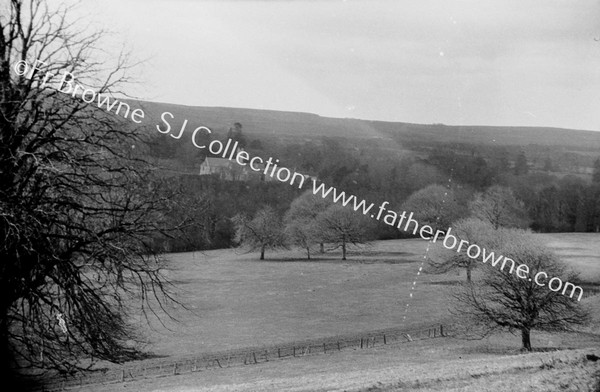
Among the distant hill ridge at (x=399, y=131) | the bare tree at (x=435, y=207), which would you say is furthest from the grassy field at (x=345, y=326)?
the distant hill ridge at (x=399, y=131)


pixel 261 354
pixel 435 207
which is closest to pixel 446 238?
pixel 435 207

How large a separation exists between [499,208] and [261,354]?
5316 cm

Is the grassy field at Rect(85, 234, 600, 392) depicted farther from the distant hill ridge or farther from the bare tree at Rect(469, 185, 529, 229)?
the distant hill ridge

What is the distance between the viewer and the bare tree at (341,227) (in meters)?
78.9

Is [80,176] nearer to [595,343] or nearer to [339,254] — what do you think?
[595,343]

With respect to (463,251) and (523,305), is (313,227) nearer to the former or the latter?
(463,251)

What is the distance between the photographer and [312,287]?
181 feet

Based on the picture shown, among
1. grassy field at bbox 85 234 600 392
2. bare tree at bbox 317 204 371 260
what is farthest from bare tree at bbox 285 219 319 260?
grassy field at bbox 85 234 600 392

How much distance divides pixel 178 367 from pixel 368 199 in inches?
2308

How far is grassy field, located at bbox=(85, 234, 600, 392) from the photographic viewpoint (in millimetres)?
13805

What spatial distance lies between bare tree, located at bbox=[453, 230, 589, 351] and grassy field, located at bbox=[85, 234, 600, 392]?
46.5 inches

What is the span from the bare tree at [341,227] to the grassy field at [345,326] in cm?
242

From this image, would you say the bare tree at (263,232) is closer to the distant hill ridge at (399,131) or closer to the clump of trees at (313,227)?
the clump of trees at (313,227)

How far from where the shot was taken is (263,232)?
75.7 meters
